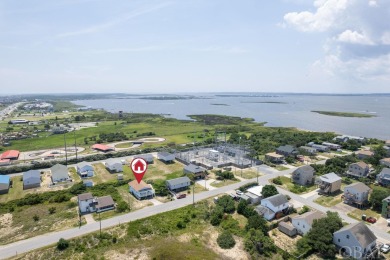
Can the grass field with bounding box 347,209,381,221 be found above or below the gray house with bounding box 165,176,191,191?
below

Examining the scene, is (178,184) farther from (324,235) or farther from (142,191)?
(324,235)

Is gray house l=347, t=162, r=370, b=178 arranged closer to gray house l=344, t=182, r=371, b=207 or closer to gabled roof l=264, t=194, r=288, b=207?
gray house l=344, t=182, r=371, b=207

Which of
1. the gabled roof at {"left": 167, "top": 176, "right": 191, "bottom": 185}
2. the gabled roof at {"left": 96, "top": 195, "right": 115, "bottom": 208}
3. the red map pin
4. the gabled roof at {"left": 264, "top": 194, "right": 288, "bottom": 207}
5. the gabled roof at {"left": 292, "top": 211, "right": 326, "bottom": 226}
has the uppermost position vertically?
the red map pin

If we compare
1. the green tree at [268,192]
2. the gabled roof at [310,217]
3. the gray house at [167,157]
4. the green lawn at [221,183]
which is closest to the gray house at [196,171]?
the green lawn at [221,183]

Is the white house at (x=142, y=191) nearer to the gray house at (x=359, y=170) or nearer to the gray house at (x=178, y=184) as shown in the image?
the gray house at (x=178, y=184)

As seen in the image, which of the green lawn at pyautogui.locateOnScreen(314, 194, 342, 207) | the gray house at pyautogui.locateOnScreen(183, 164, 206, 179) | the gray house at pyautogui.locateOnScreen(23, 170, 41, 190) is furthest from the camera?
the gray house at pyautogui.locateOnScreen(183, 164, 206, 179)

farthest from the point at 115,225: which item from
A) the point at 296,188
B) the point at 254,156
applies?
the point at 254,156

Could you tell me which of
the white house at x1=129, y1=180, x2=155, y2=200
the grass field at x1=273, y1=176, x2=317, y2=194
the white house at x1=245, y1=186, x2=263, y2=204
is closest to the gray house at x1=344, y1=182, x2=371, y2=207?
the grass field at x1=273, y1=176, x2=317, y2=194
